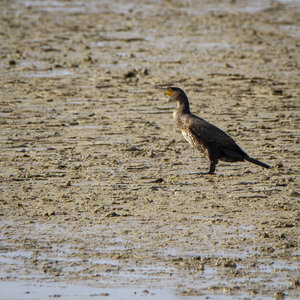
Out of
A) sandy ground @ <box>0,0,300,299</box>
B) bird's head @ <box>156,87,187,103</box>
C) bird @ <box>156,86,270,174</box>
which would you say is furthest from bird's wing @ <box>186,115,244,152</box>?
bird's head @ <box>156,87,187,103</box>

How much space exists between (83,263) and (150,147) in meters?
4.37

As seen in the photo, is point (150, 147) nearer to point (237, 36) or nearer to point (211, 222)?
point (211, 222)

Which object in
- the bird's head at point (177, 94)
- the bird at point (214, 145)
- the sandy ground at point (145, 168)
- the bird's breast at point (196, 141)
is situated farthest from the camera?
the bird's head at point (177, 94)

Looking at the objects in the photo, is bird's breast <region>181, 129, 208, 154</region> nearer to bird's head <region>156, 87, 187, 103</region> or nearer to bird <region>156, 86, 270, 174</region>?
bird <region>156, 86, 270, 174</region>

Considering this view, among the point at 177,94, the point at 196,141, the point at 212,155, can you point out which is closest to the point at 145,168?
the point at 196,141

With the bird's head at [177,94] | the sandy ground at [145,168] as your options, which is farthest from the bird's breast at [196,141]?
the bird's head at [177,94]

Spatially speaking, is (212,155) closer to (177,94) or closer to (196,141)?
(196,141)

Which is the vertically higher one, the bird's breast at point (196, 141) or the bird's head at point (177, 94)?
the bird's head at point (177, 94)

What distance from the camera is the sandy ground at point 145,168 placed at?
6359 mm

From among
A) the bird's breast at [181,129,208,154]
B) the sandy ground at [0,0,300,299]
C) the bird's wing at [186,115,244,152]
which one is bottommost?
the sandy ground at [0,0,300,299]

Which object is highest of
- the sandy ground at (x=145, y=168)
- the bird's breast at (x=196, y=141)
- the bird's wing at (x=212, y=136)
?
the bird's wing at (x=212, y=136)

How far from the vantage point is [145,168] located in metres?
9.63

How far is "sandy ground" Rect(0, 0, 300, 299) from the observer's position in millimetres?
6359

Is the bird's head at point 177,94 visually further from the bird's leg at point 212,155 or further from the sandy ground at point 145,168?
the bird's leg at point 212,155
